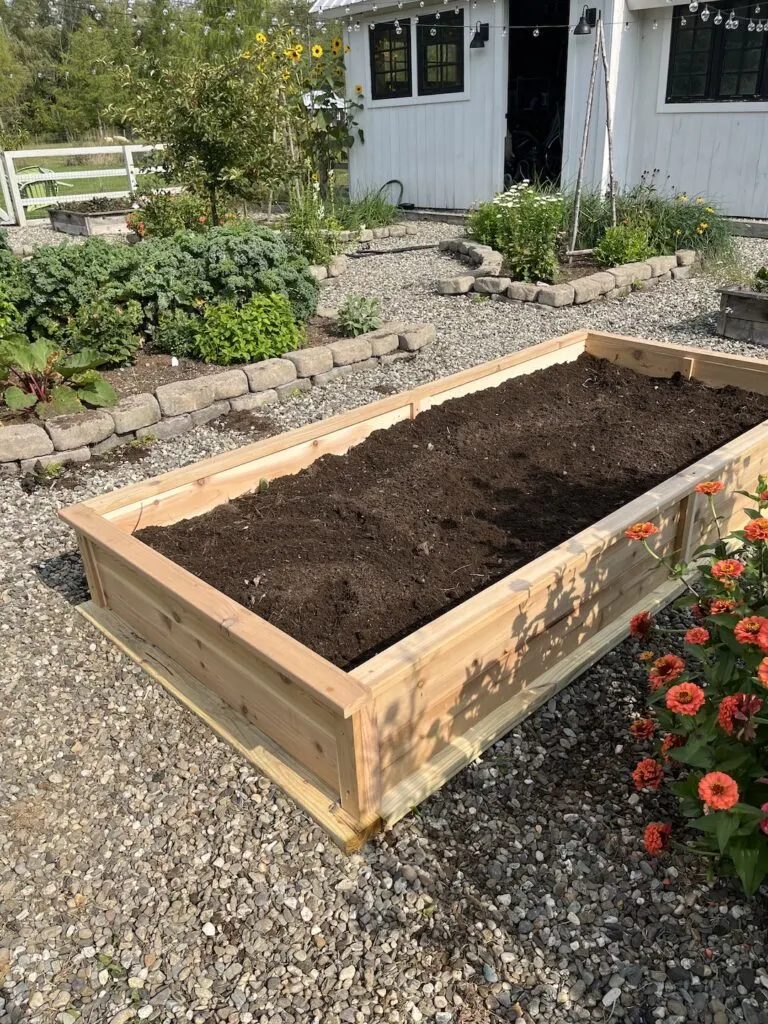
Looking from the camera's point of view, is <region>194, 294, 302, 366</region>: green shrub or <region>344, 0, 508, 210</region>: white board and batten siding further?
<region>344, 0, 508, 210</region>: white board and batten siding

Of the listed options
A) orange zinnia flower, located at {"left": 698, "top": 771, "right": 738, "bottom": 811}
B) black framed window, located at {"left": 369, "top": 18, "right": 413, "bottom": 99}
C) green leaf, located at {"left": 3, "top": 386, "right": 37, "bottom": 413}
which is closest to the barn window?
black framed window, located at {"left": 369, "top": 18, "right": 413, "bottom": 99}

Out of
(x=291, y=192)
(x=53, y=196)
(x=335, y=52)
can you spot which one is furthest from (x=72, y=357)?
(x=53, y=196)

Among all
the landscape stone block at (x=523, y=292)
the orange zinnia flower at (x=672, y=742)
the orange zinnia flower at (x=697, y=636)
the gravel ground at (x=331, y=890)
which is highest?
the orange zinnia flower at (x=697, y=636)

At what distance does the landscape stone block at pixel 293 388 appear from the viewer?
522 cm

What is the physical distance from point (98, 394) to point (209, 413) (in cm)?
65

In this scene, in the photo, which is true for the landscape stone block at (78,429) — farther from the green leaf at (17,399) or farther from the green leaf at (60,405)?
the green leaf at (17,399)

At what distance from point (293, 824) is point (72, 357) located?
3.55 metres

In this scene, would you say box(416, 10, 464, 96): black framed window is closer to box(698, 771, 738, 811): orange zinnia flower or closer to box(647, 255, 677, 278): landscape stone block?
box(647, 255, 677, 278): landscape stone block

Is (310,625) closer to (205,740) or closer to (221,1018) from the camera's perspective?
(205,740)

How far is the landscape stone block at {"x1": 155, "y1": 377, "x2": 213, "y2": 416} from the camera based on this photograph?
4.70 metres

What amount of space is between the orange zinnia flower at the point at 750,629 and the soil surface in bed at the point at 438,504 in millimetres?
1075

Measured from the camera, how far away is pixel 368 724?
1999 millimetres

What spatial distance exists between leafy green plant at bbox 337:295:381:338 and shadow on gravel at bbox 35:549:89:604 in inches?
120

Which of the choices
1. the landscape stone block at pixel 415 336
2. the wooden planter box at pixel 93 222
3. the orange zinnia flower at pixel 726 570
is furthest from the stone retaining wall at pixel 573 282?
the wooden planter box at pixel 93 222
